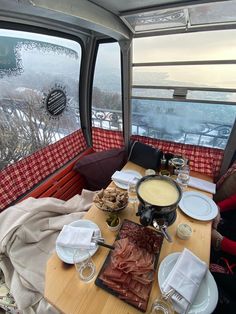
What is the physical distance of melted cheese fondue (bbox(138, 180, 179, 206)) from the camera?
3.12ft

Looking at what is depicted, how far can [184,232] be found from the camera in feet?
3.45

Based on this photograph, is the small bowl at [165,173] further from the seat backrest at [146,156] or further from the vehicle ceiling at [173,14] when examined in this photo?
the vehicle ceiling at [173,14]

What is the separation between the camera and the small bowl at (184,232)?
104 centimetres

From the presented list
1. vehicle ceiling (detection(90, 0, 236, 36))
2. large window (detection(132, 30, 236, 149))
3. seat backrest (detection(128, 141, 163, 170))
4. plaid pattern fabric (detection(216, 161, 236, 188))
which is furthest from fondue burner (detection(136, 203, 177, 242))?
vehicle ceiling (detection(90, 0, 236, 36))

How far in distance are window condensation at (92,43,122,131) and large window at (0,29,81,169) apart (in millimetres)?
255

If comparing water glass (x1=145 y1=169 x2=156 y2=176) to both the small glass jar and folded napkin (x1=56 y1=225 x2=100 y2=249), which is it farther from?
the small glass jar

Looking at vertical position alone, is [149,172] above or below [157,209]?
below

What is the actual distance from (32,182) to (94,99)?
122 cm

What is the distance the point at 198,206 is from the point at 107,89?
156 cm

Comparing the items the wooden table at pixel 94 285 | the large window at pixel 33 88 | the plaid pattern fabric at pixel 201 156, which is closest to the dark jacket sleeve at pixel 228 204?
the plaid pattern fabric at pixel 201 156

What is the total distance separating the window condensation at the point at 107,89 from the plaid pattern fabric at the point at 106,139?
64 mm

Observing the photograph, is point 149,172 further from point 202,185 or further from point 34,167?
point 34,167

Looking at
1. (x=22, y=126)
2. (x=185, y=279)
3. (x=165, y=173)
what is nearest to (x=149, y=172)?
(x=165, y=173)

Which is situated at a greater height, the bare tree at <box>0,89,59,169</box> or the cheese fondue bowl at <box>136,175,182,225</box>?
the bare tree at <box>0,89,59,169</box>
